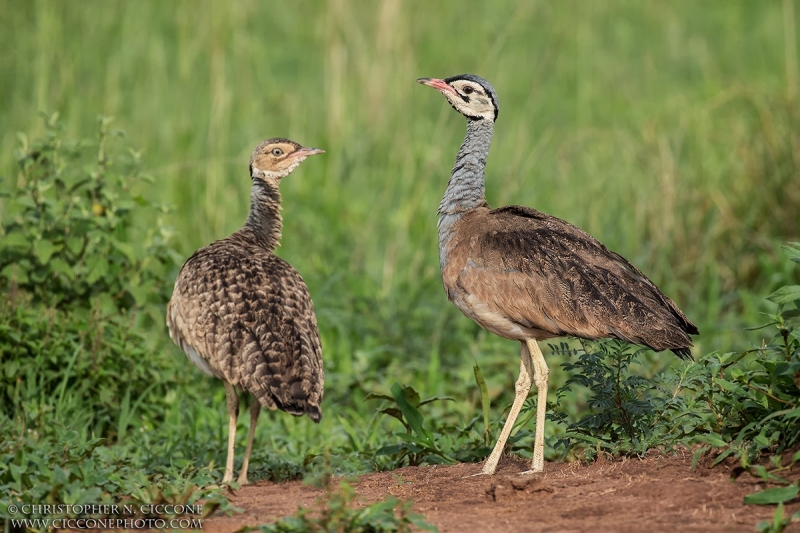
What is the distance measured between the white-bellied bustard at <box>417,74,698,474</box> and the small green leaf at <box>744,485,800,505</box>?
0.82 m

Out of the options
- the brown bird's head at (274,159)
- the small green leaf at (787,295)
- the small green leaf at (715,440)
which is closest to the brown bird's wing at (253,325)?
the brown bird's head at (274,159)

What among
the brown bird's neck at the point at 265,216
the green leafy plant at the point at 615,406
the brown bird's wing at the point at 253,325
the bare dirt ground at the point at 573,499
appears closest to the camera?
the bare dirt ground at the point at 573,499

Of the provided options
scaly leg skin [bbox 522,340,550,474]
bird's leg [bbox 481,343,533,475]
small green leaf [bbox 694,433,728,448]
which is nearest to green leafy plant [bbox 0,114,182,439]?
bird's leg [bbox 481,343,533,475]

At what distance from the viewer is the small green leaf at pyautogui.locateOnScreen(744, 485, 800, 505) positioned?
11.6ft

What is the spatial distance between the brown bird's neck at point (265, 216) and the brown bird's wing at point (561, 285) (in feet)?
5.05

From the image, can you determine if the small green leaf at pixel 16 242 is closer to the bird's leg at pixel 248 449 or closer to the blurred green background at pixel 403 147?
the blurred green background at pixel 403 147

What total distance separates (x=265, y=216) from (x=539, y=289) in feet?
6.78

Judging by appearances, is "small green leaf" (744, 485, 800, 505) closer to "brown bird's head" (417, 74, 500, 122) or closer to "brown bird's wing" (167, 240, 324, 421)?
"brown bird's wing" (167, 240, 324, 421)

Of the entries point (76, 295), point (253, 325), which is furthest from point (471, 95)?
point (76, 295)

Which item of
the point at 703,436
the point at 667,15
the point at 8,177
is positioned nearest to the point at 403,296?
the point at 8,177

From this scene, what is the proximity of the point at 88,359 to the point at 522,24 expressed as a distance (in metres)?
6.65

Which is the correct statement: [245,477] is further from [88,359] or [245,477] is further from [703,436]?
[703,436]

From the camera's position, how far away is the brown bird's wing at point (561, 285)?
440 cm

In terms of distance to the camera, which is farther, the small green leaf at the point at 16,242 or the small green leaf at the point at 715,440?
the small green leaf at the point at 16,242
